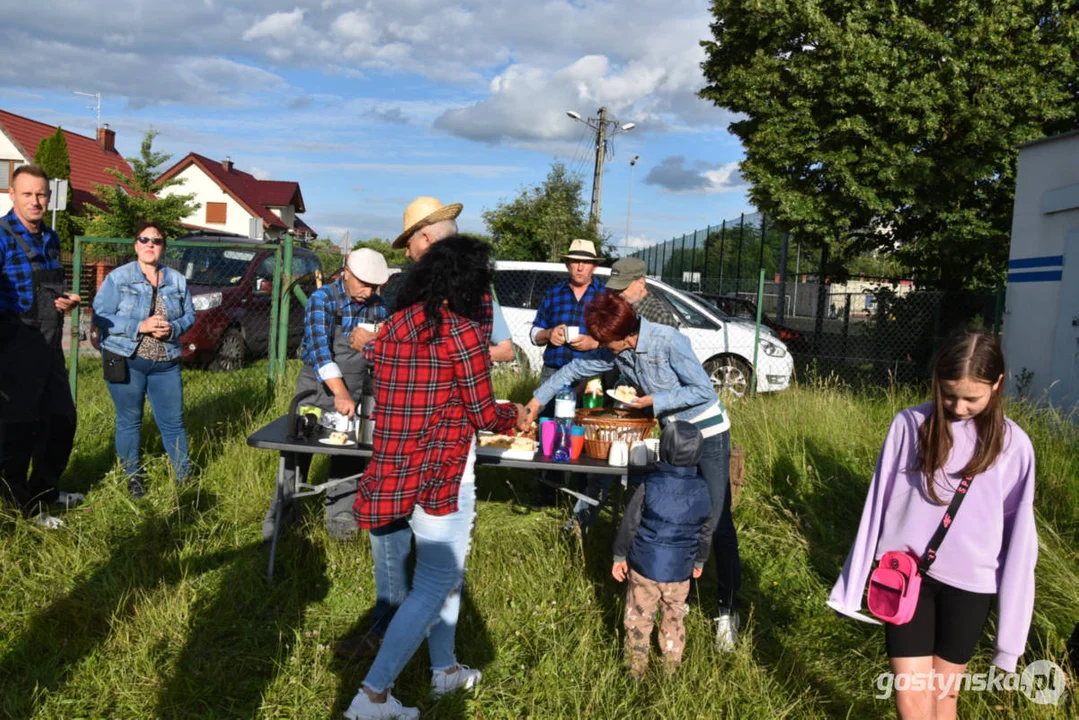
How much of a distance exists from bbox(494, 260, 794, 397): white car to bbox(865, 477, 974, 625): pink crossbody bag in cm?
738

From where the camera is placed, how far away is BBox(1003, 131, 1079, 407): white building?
8.73 m

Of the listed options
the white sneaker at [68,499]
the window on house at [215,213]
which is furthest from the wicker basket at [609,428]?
the window on house at [215,213]

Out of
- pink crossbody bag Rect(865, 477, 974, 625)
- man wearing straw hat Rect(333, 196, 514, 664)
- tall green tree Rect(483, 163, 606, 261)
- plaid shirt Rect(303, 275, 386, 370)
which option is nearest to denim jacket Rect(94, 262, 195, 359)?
plaid shirt Rect(303, 275, 386, 370)

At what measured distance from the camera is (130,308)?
16.9 ft

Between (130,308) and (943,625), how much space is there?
15.3ft

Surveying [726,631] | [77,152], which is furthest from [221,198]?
[726,631]

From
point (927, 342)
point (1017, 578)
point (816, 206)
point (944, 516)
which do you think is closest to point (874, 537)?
point (944, 516)

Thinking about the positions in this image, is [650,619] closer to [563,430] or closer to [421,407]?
[563,430]

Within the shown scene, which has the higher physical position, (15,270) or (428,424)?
(15,270)

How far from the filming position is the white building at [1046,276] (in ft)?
28.7

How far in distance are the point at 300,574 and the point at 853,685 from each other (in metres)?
2.67

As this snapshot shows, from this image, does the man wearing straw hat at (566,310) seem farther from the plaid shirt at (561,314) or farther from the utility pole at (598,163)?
the utility pole at (598,163)

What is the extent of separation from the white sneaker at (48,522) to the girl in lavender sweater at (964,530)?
409 centimetres

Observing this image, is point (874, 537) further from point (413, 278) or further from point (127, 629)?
point (127, 629)
